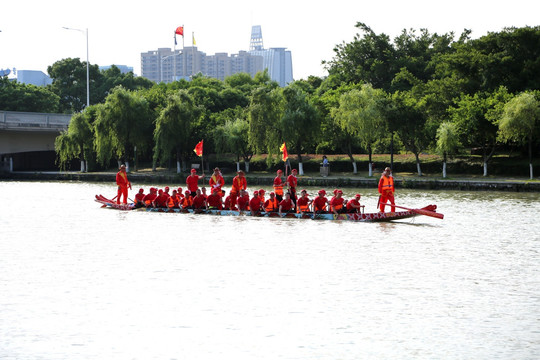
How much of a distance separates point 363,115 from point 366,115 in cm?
24

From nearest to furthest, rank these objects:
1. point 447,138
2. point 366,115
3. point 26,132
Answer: point 447,138 → point 366,115 → point 26,132

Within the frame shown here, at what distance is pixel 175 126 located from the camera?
5838cm

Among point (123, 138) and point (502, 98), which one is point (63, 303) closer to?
point (502, 98)

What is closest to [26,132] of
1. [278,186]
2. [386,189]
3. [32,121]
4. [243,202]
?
[32,121]

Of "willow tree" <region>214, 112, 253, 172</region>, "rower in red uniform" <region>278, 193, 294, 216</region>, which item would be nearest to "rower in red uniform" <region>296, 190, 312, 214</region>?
"rower in red uniform" <region>278, 193, 294, 216</region>

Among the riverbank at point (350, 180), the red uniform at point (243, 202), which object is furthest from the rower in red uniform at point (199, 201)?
the riverbank at point (350, 180)

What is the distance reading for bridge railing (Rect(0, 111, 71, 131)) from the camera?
205 feet

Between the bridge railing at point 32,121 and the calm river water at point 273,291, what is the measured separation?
124 ft

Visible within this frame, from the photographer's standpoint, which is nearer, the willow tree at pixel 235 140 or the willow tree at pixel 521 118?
the willow tree at pixel 521 118

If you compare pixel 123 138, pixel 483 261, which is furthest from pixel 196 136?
pixel 483 261

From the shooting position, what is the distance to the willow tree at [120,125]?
6028 centimetres

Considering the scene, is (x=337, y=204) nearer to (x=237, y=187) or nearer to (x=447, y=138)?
(x=237, y=187)

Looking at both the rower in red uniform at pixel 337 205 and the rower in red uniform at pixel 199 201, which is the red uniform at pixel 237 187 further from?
the rower in red uniform at pixel 337 205

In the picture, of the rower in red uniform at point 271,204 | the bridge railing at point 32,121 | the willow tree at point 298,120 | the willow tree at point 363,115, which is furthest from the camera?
the bridge railing at point 32,121
